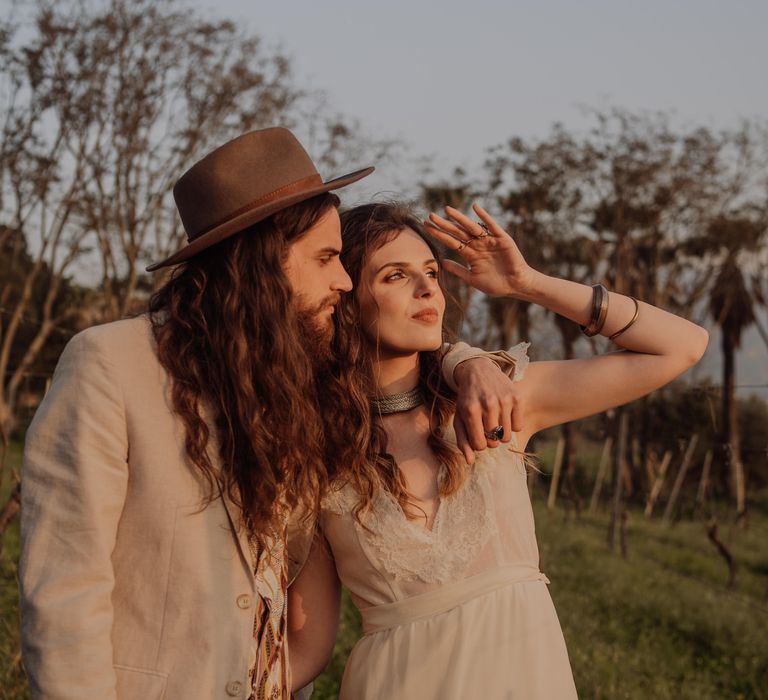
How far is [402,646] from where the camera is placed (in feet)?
8.53

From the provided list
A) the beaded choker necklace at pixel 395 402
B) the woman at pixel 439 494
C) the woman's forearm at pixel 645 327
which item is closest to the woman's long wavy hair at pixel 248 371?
the woman at pixel 439 494

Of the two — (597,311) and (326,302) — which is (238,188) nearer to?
(326,302)

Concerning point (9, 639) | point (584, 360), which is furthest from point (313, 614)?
point (9, 639)

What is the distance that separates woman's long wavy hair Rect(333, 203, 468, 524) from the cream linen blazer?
1.82 feet

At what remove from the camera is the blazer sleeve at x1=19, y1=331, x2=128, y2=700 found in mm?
1980

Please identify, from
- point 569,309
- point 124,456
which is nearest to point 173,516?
point 124,456

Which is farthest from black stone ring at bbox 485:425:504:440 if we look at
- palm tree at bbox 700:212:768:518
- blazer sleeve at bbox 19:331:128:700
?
palm tree at bbox 700:212:768:518

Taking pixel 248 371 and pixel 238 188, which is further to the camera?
pixel 238 188

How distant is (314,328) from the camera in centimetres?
261

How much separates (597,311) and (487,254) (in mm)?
402

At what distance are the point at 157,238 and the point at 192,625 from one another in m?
16.0

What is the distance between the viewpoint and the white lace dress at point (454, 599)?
2.54 m

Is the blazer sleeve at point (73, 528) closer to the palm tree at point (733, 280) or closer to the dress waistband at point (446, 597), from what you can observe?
the dress waistband at point (446, 597)

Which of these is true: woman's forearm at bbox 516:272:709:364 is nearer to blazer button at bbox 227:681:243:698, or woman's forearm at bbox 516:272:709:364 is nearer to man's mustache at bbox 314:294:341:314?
man's mustache at bbox 314:294:341:314
